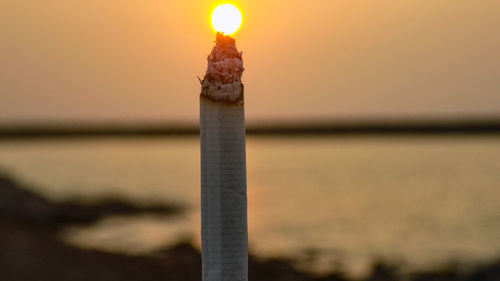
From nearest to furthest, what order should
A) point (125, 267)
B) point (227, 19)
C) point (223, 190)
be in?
1. point (223, 190)
2. point (227, 19)
3. point (125, 267)

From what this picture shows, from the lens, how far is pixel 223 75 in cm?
419

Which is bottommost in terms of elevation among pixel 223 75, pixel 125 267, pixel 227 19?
pixel 223 75

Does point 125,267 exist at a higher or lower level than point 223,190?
higher

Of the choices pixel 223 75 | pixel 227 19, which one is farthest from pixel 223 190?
pixel 227 19

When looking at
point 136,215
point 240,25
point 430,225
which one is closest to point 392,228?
point 430,225

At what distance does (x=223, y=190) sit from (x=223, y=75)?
18.9 inches

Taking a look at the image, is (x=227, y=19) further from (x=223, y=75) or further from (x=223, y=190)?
(x=223, y=190)

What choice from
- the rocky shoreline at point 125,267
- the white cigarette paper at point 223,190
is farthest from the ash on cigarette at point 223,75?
the rocky shoreline at point 125,267

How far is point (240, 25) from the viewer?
425cm

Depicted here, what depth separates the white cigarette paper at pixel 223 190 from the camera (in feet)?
13.4

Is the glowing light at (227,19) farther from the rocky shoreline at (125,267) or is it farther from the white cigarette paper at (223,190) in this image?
the rocky shoreline at (125,267)

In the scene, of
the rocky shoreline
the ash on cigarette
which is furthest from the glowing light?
the rocky shoreline

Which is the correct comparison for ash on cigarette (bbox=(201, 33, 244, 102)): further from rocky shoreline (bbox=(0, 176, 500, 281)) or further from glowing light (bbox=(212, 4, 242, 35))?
rocky shoreline (bbox=(0, 176, 500, 281))

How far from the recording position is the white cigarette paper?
4.07 metres
